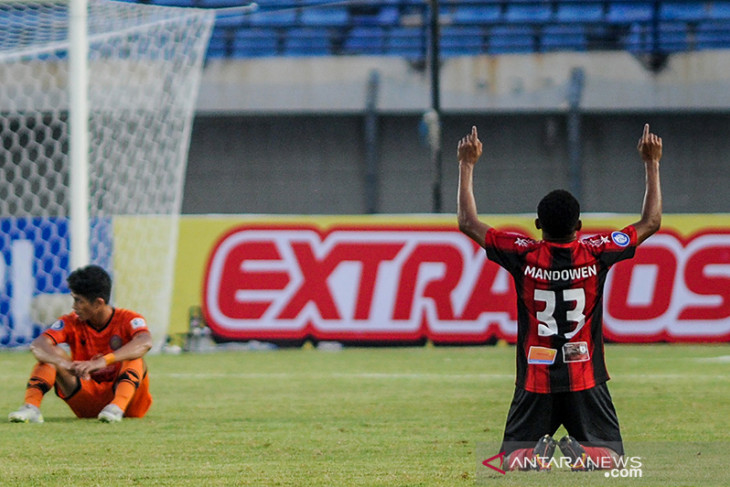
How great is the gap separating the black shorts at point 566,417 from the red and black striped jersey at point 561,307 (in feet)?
0.17

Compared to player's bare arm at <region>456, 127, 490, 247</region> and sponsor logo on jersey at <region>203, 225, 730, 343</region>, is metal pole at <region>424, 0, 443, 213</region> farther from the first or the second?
player's bare arm at <region>456, 127, 490, 247</region>

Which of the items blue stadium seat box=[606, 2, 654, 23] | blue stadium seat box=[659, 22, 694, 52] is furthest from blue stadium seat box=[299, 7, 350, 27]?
blue stadium seat box=[659, 22, 694, 52]

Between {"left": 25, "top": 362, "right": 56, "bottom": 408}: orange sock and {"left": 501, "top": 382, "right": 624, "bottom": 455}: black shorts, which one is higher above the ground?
{"left": 501, "top": 382, "right": 624, "bottom": 455}: black shorts

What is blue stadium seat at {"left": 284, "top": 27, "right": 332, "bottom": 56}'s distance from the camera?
24.1 meters

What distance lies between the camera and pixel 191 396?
380 inches

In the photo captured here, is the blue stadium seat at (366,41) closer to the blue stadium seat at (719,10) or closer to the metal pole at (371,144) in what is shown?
the metal pole at (371,144)

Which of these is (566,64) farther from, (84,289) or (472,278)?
(84,289)

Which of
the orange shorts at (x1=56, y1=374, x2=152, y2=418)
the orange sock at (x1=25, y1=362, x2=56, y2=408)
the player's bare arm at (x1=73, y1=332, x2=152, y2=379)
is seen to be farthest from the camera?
the orange shorts at (x1=56, y1=374, x2=152, y2=418)

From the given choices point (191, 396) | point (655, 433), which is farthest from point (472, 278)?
point (655, 433)

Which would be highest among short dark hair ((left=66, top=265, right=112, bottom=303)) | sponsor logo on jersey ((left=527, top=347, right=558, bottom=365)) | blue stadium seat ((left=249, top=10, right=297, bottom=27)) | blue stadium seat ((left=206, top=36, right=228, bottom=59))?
blue stadium seat ((left=249, top=10, right=297, bottom=27))

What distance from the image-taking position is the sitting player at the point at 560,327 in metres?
5.32

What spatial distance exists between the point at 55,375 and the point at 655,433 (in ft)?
12.0

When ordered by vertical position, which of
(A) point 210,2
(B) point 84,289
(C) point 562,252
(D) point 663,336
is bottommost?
(D) point 663,336

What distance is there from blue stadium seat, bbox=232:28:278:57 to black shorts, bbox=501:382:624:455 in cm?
1951
